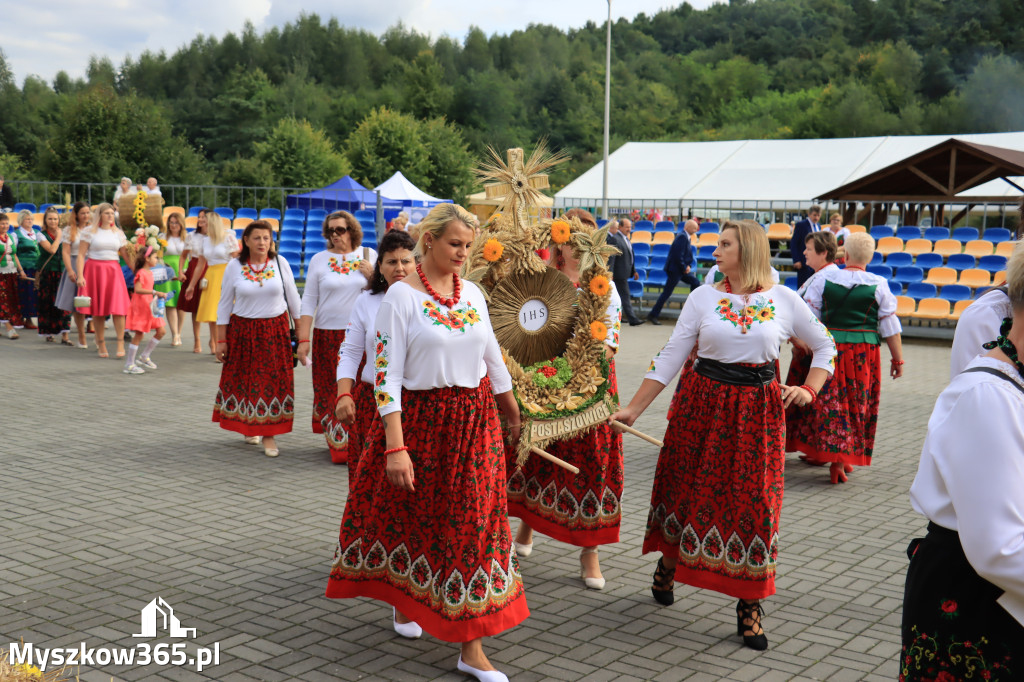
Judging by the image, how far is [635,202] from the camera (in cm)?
2852

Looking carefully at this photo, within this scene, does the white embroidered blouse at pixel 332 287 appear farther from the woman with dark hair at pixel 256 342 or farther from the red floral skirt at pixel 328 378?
the woman with dark hair at pixel 256 342

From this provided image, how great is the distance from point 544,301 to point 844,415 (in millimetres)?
3650

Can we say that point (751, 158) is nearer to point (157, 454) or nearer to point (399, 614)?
point (157, 454)

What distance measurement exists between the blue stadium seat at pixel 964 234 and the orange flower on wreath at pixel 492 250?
17555 millimetres

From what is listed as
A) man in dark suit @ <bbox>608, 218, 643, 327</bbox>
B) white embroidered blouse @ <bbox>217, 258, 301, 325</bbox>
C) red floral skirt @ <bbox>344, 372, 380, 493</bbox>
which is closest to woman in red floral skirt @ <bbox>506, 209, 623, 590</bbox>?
red floral skirt @ <bbox>344, 372, 380, 493</bbox>

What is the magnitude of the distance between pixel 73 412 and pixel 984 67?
214 ft

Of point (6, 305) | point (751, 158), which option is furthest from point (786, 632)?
point (751, 158)

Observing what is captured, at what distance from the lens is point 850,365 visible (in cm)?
769

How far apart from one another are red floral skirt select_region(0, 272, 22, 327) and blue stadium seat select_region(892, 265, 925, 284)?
51.6 ft

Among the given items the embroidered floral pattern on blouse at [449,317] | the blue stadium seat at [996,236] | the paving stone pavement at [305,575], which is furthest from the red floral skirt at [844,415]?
the blue stadium seat at [996,236]

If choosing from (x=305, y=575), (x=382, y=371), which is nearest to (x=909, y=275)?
(x=305, y=575)

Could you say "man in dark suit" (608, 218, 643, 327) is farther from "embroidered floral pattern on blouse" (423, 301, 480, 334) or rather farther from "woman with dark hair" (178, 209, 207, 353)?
"embroidered floral pattern on blouse" (423, 301, 480, 334)

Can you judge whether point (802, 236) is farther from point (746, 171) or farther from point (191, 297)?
point (191, 297)

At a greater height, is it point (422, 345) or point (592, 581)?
point (422, 345)
